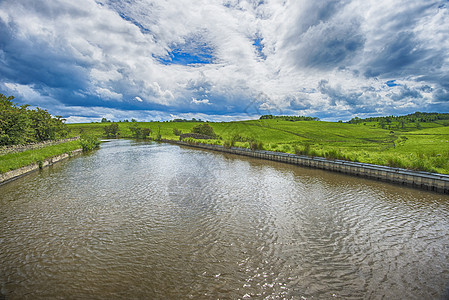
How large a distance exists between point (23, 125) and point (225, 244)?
4610 centimetres

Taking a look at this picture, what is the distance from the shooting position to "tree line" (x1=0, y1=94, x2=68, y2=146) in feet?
112

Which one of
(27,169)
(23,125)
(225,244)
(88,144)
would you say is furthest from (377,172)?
(88,144)

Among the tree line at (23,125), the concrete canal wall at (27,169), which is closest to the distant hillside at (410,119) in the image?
the concrete canal wall at (27,169)

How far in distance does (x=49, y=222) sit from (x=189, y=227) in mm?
7380

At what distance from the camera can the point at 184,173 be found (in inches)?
899

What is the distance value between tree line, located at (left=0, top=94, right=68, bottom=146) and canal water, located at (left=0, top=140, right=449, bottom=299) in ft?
91.2

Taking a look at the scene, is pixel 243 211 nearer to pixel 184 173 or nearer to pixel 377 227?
pixel 377 227

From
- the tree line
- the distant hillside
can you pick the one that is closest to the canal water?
the tree line

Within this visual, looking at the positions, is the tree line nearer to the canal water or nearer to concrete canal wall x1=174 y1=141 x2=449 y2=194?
the canal water

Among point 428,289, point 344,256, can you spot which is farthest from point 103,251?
point 428,289

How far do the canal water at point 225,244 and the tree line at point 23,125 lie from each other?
2781 centimetres

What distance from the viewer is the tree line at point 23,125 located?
112ft

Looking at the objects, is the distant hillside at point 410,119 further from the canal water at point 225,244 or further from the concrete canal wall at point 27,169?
the concrete canal wall at point 27,169

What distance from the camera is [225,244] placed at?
870 cm
